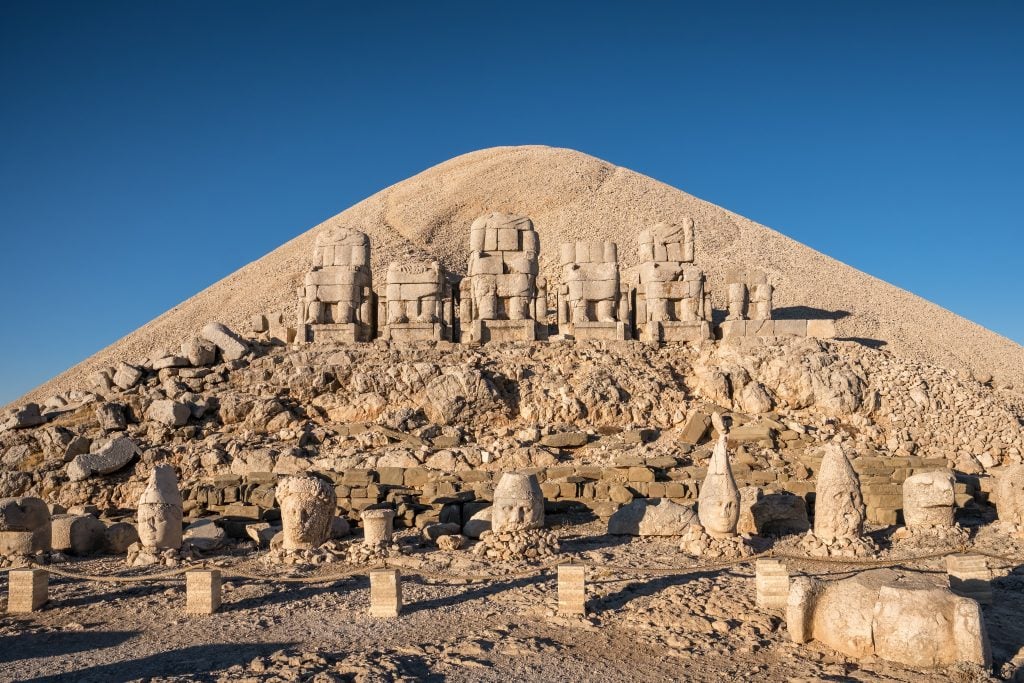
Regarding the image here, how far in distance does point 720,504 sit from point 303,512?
504 cm

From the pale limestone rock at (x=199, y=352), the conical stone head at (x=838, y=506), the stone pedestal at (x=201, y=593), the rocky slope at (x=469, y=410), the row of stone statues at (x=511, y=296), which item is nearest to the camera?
the stone pedestal at (x=201, y=593)

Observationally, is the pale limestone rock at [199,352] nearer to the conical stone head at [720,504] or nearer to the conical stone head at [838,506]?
the conical stone head at [720,504]

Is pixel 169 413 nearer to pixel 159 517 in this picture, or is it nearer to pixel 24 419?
pixel 24 419

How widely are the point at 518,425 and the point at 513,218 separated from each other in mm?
6010

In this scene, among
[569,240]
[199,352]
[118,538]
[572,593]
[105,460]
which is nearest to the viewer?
[572,593]

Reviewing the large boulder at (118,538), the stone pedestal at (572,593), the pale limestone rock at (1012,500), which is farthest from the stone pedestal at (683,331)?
the stone pedestal at (572,593)

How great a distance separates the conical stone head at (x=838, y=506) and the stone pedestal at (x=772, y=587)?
2.81m

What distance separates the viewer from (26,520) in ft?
32.4

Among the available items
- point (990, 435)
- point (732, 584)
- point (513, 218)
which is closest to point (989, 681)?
point (732, 584)

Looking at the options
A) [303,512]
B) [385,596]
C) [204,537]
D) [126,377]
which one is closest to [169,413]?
[126,377]

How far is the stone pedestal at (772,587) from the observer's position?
729cm

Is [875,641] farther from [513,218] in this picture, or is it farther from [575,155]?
[575,155]

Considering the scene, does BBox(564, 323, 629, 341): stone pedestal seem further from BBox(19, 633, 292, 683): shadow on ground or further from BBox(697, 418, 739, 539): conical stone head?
BBox(19, 633, 292, 683): shadow on ground

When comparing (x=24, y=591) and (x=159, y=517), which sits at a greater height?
(x=159, y=517)
